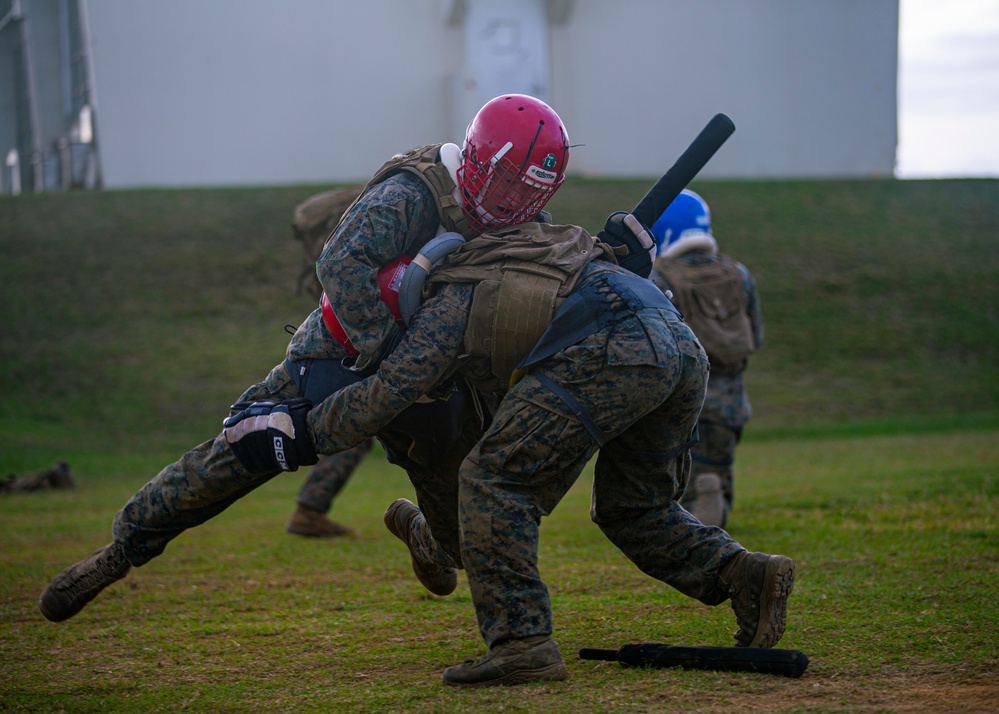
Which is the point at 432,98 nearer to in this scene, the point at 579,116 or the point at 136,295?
the point at 579,116

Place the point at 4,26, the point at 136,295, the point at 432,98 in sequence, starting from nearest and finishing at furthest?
the point at 136,295, the point at 432,98, the point at 4,26

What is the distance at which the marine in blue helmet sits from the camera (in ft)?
22.6

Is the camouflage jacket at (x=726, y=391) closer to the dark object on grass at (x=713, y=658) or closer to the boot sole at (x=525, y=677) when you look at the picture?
the dark object on grass at (x=713, y=658)

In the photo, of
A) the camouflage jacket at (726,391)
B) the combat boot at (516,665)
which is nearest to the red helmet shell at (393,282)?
the combat boot at (516,665)

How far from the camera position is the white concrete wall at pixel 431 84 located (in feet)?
80.1

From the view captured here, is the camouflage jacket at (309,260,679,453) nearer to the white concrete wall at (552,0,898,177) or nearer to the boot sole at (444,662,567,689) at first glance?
the boot sole at (444,662,567,689)

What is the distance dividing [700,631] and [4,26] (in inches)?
1099

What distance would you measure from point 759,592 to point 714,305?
3.28 metres

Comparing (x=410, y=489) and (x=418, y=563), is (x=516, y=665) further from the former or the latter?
(x=410, y=489)

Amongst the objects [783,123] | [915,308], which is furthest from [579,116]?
[915,308]

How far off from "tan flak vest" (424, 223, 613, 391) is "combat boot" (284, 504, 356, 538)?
382 centimetres

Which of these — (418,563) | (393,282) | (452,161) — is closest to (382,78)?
(418,563)

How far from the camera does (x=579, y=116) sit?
27.0m

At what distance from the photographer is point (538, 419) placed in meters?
3.71
